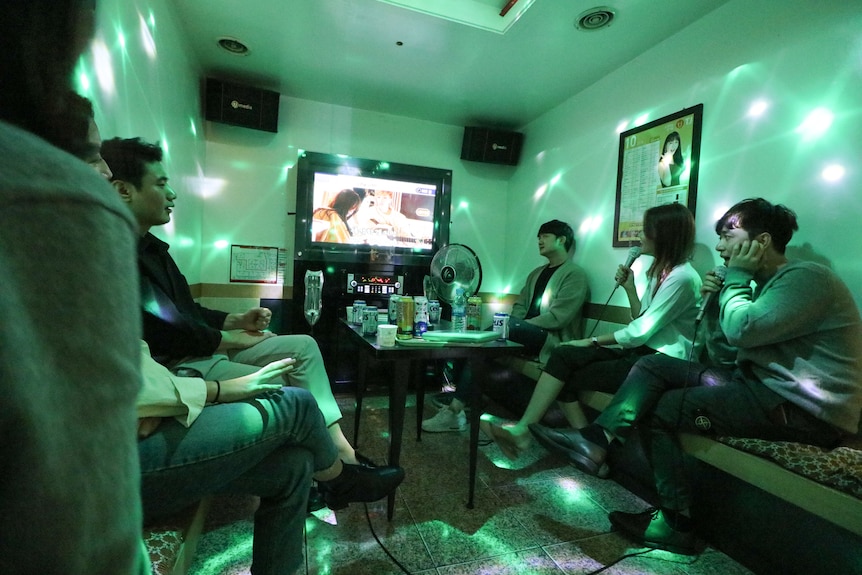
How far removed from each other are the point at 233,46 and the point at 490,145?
211 centimetres

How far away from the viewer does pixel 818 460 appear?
124cm

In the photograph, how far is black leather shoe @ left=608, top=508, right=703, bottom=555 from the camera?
4.98 ft

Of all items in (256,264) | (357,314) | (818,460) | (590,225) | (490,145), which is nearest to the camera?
(818,460)

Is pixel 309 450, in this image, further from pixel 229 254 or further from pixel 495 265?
pixel 495 265

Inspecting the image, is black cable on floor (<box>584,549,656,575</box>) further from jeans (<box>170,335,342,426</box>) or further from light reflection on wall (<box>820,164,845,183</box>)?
light reflection on wall (<box>820,164,845,183</box>)

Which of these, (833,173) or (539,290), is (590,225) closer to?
(539,290)

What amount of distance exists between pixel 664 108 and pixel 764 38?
1.77ft

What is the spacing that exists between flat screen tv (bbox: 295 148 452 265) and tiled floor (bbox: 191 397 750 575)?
1738 millimetres

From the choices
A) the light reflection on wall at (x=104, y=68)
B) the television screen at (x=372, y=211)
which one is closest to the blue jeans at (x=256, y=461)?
the light reflection on wall at (x=104, y=68)

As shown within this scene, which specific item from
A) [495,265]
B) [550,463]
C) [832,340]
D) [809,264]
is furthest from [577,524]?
[495,265]

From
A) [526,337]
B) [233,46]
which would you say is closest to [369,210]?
[233,46]

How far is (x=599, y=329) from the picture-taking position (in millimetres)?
2803

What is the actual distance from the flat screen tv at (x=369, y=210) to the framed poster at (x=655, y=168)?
4.73 ft

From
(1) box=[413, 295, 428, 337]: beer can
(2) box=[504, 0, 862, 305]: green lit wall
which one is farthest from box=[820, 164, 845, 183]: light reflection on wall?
(1) box=[413, 295, 428, 337]: beer can
